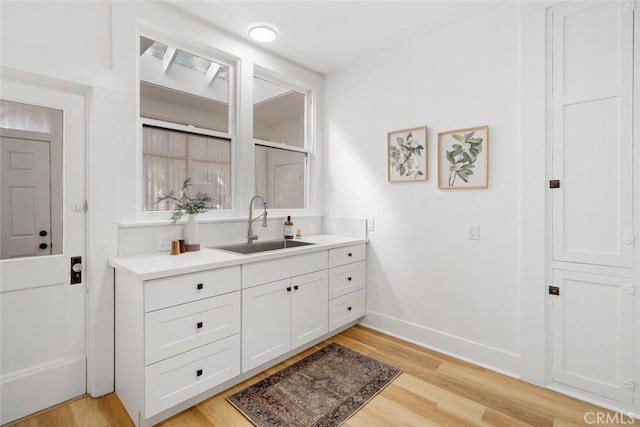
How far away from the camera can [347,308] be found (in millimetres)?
2896

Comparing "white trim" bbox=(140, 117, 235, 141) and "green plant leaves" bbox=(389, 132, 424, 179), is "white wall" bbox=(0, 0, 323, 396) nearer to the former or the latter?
"white trim" bbox=(140, 117, 235, 141)

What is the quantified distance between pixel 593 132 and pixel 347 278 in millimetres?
2043

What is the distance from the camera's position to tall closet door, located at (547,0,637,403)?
1.82 m

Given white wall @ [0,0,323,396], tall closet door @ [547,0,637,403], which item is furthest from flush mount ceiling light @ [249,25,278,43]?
tall closet door @ [547,0,637,403]

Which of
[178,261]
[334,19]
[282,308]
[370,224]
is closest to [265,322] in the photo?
[282,308]

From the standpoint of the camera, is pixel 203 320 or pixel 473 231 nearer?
pixel 203 320

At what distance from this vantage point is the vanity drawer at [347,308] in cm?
275

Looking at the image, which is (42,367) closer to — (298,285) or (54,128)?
(54,128)

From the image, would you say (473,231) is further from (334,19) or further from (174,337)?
(174,337)

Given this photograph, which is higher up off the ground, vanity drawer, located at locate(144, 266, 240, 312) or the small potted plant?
the small potted plant

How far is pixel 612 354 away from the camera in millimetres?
1868

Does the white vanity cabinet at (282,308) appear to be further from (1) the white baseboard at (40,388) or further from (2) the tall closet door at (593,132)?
(2) the tall closet door at (593,132)

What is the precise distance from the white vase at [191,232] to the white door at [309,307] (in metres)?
0.79

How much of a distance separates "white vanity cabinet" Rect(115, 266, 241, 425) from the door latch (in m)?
0.26
